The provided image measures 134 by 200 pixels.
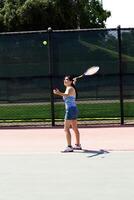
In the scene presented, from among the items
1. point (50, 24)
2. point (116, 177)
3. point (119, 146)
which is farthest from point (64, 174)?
point (50, 24)

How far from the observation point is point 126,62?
599 inches

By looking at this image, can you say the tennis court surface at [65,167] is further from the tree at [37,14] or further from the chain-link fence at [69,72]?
the tree at [37,14]

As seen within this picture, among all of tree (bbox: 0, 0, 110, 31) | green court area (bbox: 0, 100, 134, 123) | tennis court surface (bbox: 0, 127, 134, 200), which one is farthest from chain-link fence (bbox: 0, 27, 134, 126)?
tree (bbox: 0, 0, 110, 31)

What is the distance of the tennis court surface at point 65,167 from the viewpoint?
767 cm

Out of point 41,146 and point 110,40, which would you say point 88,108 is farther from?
point 41,146

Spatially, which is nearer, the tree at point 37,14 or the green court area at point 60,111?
the green court area at point 60,111

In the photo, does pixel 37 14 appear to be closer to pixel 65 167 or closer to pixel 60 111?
pixel 60 111

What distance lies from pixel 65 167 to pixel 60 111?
6.02m

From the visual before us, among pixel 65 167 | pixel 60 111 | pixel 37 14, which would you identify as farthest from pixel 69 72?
pixel 37 14

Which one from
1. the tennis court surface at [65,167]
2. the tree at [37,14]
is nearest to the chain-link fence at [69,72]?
the tennis court surface at [65,167]

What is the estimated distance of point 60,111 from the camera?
1548 centimetres

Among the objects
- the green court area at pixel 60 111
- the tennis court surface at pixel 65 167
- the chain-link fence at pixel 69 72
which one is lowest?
the tennis court surface at pixel 65 167

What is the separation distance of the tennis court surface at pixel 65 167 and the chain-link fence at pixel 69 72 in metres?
1.49

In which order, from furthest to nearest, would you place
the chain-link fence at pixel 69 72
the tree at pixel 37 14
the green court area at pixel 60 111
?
1. the tree at pixel 37 14
2. the green court area at pixel 60 111
3. the chain-link fence at pixel 69 72
